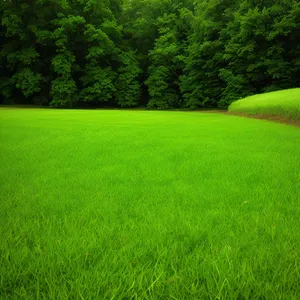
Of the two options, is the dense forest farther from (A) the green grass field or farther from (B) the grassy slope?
(A) the green grass field

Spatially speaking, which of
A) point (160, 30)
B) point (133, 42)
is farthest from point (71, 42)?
point (160, 30)

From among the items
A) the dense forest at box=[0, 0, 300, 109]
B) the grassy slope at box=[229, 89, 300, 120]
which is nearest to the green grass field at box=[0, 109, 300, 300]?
the grassy slope at box=[229, 89, 300, 120]

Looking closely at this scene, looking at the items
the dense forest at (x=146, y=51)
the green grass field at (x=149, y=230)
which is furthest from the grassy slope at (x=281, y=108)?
the dense forest at (x=146, y=51)

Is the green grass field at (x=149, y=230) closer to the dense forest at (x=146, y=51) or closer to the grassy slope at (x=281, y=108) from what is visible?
the grassy slope at (x=281, y=108)

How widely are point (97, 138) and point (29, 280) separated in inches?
193

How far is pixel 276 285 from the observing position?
1245 mm

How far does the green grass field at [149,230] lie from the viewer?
1271mm

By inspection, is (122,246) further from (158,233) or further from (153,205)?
(153,205)

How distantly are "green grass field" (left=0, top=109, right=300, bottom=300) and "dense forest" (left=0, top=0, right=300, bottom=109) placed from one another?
23.9m

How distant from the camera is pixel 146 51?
120 feet

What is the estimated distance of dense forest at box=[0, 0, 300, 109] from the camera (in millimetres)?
24125

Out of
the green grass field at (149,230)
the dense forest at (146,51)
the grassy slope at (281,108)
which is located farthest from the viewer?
the dense forest at (146,51)

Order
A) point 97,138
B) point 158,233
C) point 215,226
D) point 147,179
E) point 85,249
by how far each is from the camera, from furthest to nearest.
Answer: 1. point 97,138
2. point 147,179
3. point 215,226
4. point 158,233
5. point 85,249

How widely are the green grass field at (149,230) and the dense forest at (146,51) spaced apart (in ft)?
78.3
